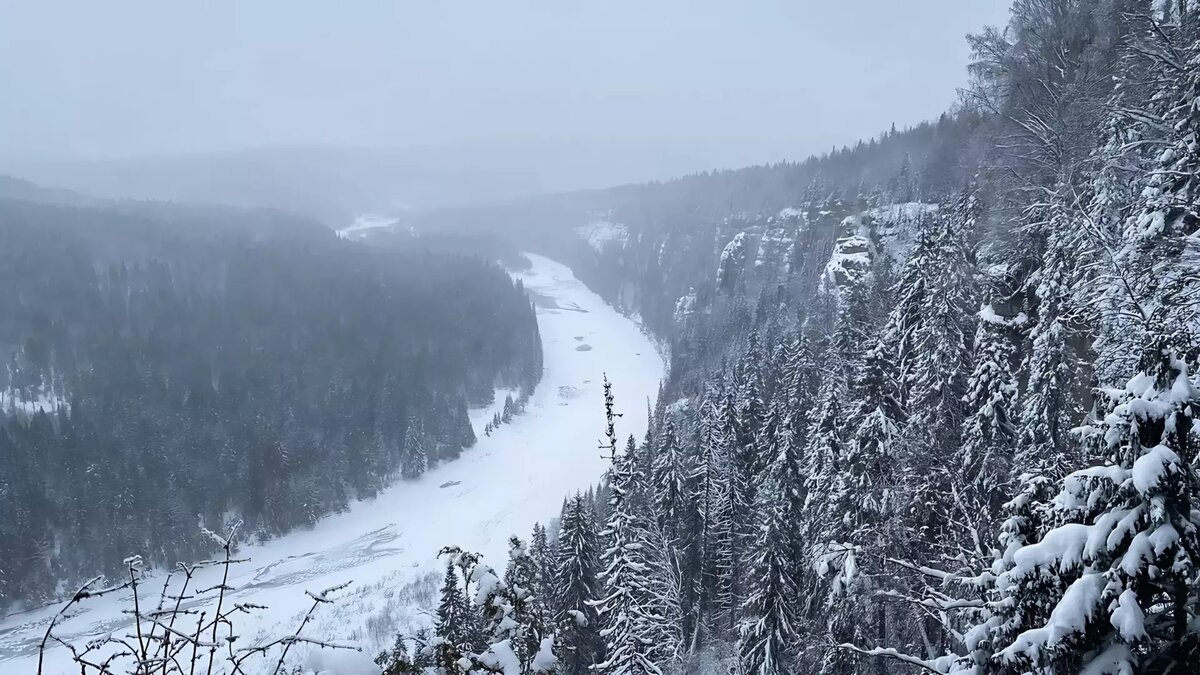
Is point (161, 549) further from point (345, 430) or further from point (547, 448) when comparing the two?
point (547, 448)

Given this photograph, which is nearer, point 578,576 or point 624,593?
point 624,593

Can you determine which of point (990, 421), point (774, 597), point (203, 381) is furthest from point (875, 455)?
point (203, 381)

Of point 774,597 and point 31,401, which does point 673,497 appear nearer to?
point 774,597

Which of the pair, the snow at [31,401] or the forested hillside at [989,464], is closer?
the forested hillside at [989,464]

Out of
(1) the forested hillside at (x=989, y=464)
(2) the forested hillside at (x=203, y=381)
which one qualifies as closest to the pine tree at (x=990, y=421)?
(1) the forested hillside at (x=989, y=464)

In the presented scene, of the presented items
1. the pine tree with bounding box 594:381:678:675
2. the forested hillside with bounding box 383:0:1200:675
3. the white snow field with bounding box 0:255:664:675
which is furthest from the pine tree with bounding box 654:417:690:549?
the pine tree with bounding box 594:381:678:675

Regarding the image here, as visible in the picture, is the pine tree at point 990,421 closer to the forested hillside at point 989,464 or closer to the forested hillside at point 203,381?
the forested hillside at point 989,464

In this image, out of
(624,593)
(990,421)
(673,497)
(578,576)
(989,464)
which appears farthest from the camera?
(673,497)
